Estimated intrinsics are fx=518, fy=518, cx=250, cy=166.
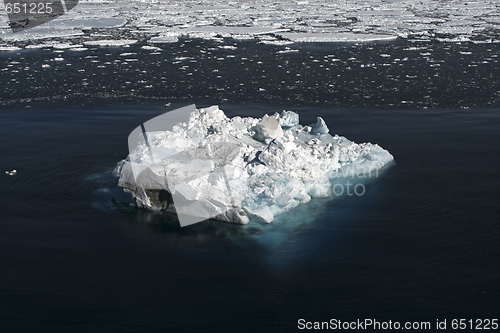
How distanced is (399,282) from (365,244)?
0.90m

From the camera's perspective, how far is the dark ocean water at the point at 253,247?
19.4ft

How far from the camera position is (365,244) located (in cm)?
714

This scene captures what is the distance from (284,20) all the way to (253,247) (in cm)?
2008

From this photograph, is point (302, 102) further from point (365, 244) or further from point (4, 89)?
point (4, 89)

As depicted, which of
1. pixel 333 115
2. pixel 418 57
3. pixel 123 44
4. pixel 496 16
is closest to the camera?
pixel 333 115

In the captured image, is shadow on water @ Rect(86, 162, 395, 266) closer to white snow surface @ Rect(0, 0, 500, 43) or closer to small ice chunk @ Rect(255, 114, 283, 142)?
small ice chunk @ Rect(255, 114, 283, 142)

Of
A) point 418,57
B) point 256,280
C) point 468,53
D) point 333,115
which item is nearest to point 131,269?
point 256,280

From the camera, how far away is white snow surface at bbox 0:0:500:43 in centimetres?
2144

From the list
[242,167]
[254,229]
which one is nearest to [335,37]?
[242,167]
